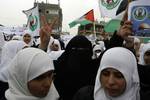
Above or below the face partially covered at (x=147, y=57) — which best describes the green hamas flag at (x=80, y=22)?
above

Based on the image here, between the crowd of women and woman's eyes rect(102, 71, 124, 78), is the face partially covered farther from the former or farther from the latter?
woman's eyes rect(102, 71, 124, 78)

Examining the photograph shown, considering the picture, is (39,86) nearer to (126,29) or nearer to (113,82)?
(113,82)

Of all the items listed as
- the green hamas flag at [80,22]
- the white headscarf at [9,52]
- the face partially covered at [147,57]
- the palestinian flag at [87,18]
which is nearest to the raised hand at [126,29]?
the face partially covered at [147,57]

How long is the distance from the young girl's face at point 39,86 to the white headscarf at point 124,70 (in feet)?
1.53

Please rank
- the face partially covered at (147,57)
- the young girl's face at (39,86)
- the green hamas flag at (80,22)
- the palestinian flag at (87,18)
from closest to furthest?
the young girl's face at (39,86) < the face partially covered at (147,57) < the palestinian flag at (87,18) < the green hamas flag at (80,22)

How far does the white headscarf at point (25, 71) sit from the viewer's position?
2420 millimetres

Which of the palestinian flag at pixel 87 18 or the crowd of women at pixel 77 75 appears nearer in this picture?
the crowd of women at pixel 77 75

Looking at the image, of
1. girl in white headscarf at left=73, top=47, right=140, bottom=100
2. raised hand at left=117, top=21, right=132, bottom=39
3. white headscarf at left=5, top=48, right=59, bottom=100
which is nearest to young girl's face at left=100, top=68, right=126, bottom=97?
girl in white headscarf at left=73, top=47, right=140, bottom=100

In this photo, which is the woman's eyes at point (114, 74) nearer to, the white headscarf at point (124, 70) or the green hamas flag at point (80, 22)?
the white headscarf at point (124, 70)

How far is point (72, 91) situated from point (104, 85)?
2.85 ft

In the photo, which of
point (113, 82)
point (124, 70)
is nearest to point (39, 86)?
point (113, 82)

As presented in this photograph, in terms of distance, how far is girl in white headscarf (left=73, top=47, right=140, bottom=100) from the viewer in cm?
262

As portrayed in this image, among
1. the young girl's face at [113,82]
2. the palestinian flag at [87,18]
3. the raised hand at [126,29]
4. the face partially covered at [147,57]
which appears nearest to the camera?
the young girl's face at [113,82]

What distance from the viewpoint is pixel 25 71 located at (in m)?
2.43
